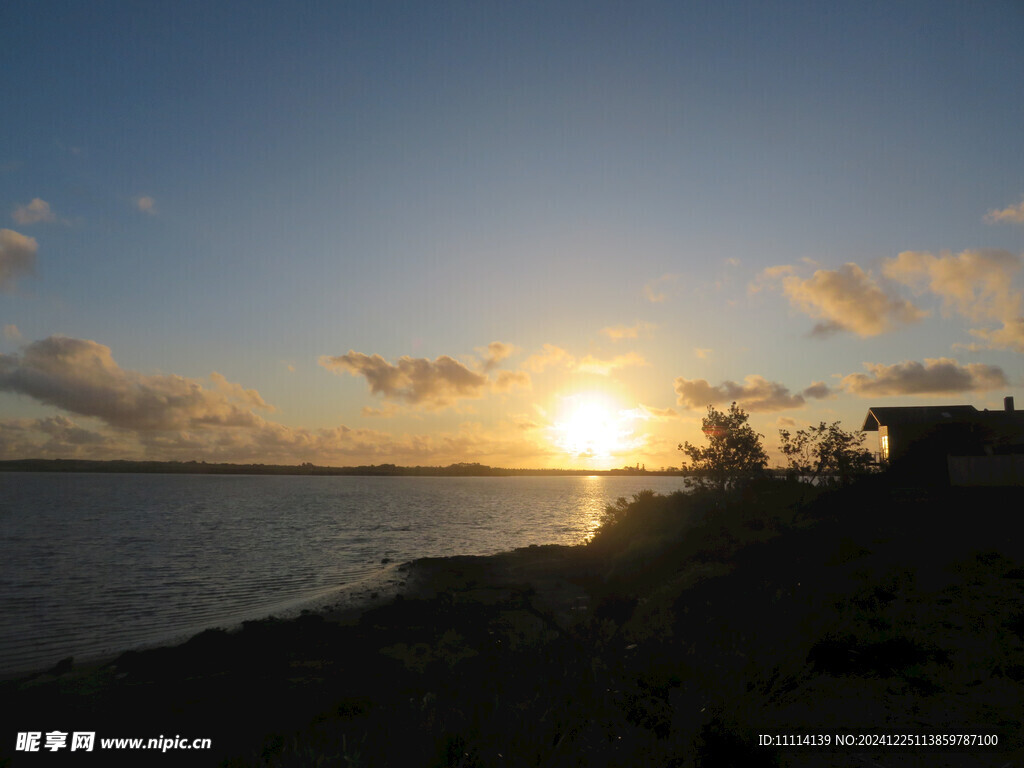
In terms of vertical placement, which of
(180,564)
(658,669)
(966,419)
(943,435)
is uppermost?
(966,419)

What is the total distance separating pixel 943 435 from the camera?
143 feet

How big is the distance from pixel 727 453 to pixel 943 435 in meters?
17.6

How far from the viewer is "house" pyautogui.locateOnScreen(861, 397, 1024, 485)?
42.1 meters

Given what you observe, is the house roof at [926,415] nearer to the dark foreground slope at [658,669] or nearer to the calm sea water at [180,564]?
the dark foreground slope at [658,669]

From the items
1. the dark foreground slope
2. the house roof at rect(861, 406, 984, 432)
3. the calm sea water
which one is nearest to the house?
the house roof at rect(861, 406, 984, 432)

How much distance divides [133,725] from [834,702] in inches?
543

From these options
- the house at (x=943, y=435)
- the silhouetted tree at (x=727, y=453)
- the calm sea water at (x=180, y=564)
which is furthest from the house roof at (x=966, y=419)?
the calm sea water at (x=180, y=564)

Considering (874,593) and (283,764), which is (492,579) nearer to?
(874,593)

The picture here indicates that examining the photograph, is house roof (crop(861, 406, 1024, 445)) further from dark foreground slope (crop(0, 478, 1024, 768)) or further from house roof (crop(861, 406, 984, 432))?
dark foreground slope (crop(0, 478, 1024, 768))

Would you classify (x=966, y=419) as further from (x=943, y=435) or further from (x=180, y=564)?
(x=180, y=564)

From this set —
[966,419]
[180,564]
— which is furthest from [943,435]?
[180,564]

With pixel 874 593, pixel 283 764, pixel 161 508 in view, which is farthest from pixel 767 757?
pixel 161 508

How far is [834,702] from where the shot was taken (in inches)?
305

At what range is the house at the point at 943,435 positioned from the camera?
4206cm
